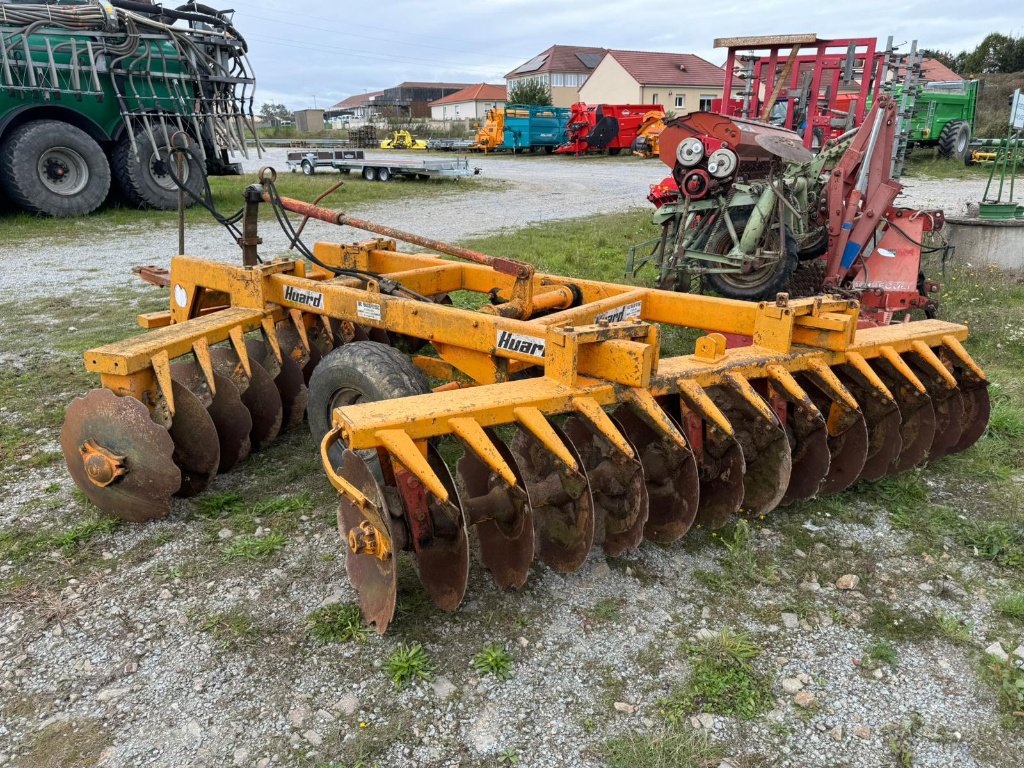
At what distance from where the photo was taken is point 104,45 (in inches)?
449

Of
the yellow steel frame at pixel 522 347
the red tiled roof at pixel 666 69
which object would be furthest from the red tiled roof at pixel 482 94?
the yellow steel frame at pixel 522 347

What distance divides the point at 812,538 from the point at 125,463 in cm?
289

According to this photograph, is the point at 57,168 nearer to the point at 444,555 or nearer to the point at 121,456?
the point at 121,456

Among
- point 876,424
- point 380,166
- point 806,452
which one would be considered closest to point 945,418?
point 876,424

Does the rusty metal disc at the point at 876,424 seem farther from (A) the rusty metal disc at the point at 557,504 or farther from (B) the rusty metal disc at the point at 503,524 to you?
(B) the rusty metal disc at the point at 503,524

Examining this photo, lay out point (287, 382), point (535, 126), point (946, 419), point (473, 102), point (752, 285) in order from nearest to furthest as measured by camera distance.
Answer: point (946, 419) < point (287, 382) < point (752, 285) < point (535, 126) < point (473, 102)

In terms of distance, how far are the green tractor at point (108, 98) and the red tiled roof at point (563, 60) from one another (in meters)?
48.2

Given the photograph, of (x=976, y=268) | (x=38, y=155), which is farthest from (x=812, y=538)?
(x=38, y=155)

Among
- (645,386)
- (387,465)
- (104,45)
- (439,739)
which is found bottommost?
(439,739)

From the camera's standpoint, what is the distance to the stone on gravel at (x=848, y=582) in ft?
9.52

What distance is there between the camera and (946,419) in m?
3.83

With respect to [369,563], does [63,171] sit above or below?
above

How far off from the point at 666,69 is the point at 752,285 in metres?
46.4

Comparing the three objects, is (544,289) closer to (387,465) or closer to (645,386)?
(645,386)
